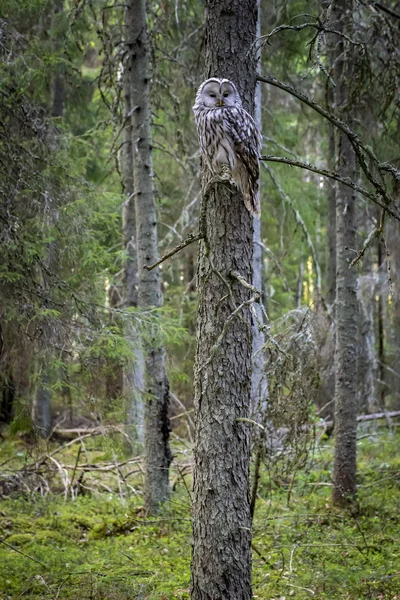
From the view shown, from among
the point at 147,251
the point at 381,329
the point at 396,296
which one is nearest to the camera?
the point at 147,251

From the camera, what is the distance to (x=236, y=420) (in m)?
3.73

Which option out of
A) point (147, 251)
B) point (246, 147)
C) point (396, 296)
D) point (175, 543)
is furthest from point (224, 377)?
point (396, 296)

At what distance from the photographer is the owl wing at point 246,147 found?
372 centimetres

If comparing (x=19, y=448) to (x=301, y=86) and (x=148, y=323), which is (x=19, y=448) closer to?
(x=148, y=323)

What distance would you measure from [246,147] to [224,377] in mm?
1511

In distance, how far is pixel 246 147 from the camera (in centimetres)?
378

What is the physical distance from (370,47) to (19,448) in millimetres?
8688

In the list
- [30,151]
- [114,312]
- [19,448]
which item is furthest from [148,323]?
[19,448]

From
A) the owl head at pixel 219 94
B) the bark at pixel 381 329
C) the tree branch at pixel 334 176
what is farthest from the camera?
the bark at pixel 381 329

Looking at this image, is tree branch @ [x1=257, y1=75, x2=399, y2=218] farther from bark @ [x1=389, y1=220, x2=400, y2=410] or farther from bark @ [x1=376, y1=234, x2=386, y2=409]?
bark @ [x1=376, y1=234, x2=386, y2=409]

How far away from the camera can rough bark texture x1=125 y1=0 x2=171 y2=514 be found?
6910 millimetres

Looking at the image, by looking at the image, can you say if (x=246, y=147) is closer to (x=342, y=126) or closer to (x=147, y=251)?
(x=342, y=126)

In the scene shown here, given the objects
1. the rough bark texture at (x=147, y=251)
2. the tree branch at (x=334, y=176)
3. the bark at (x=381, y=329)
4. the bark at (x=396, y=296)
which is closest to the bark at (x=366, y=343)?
the bark at (x=381, y=329)

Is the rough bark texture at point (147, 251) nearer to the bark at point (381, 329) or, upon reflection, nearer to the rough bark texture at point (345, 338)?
the rough bark texture at point (345, 338)
